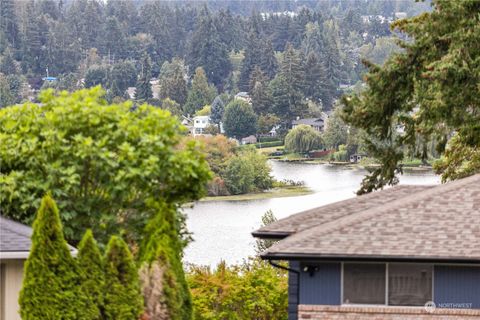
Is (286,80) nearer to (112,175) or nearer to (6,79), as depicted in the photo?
(6,79)

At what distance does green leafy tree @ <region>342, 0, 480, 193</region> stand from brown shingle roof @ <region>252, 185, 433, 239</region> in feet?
19.0

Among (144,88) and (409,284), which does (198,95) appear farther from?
(409,284)

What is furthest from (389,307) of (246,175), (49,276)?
(246,175)

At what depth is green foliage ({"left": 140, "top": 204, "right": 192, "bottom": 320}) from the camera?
50.4 feet

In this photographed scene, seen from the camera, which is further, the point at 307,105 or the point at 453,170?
the point at 307,105

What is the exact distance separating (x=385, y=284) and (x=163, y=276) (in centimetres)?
265

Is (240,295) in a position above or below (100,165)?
below

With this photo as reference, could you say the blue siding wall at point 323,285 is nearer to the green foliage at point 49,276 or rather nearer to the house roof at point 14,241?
the green foliage at point 49,276

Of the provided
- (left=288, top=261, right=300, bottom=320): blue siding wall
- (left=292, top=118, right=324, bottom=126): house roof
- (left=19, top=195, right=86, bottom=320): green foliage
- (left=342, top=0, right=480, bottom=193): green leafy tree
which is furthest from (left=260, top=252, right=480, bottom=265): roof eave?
(left=292, top=118, right=324, bottom=126): house roof

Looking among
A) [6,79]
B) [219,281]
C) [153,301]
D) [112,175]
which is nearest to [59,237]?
[153,301]

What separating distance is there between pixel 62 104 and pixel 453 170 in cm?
1226

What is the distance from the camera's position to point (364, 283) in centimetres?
1491

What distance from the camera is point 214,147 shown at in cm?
11238

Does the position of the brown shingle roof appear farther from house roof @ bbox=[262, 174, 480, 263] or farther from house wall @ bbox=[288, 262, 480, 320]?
house wall @ bbox=[288, 262, 480, 320]
